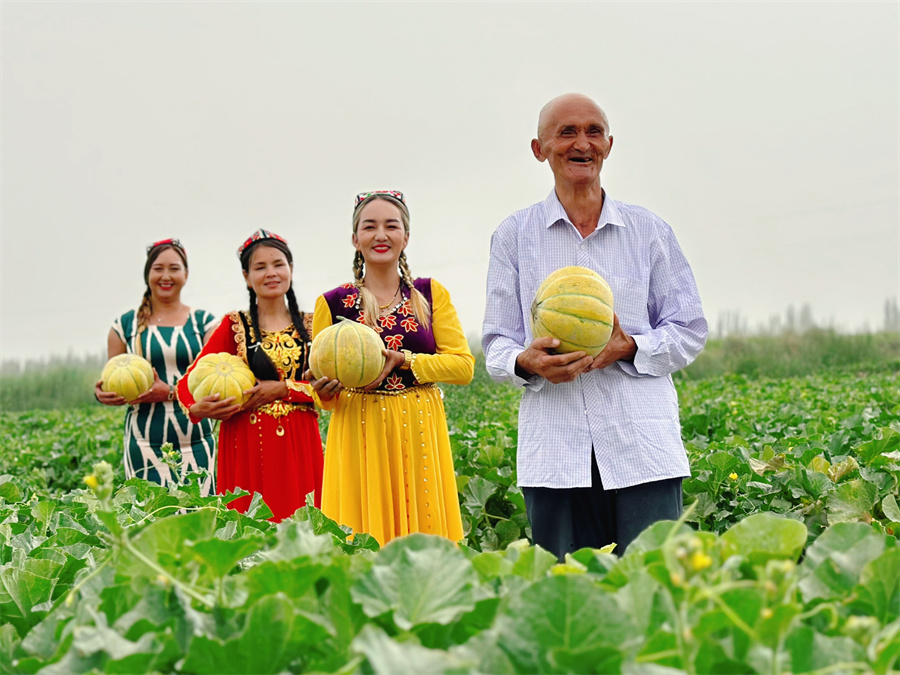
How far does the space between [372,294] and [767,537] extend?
284 cm

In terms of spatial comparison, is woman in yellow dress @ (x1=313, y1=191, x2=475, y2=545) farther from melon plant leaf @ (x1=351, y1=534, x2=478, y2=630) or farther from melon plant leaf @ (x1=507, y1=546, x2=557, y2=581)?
melon plant leaf @ (x1=351, y1=534, x2=478, y2=630)

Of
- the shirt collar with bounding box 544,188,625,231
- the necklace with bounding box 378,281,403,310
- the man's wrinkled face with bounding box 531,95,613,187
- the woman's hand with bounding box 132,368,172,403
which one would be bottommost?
the woman's hand with bounding box 132,368,172,403

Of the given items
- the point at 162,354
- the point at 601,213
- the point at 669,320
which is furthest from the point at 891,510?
the point at 162,354

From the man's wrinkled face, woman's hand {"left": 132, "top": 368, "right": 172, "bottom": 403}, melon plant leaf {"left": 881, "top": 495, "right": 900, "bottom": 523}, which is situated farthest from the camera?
woman's hand {"left": 132, "top": 368, "right": 172, "bottom": 403}

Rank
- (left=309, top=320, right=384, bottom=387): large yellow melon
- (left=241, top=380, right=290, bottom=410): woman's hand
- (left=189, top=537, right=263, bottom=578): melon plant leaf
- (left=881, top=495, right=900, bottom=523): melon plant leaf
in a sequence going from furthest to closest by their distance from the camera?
(left=241, top=380, right=290, bottom=410): woman's hand, (left=309, top=320, right=384, bottom=387): large yellow melon, (left=881, top=495, right=900, bottom=523): melon plant leaf, (left=189, top=537, right=263, bottom=578): melon plant leaf

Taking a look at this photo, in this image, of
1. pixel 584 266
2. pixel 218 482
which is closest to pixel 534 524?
pixel 584 266

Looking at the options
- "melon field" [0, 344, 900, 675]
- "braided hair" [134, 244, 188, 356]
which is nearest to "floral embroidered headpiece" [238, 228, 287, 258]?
"braided hair" [134, 244, 188, 356]

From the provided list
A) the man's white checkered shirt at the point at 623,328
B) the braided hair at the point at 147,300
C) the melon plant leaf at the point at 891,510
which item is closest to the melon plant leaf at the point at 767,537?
the man's white checkered shirt at the point at 623,328

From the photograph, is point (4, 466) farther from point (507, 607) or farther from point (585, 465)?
point (507, 607)

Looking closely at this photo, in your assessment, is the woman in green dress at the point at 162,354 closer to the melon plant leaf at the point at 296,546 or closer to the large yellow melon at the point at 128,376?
the large yellow melon at the point at 128,376

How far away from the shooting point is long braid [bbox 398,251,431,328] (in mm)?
4008

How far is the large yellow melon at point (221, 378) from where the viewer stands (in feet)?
13.9

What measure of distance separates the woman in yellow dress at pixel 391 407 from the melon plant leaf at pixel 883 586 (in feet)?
A: 8.71

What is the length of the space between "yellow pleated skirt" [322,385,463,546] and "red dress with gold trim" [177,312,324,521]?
0.51 m
